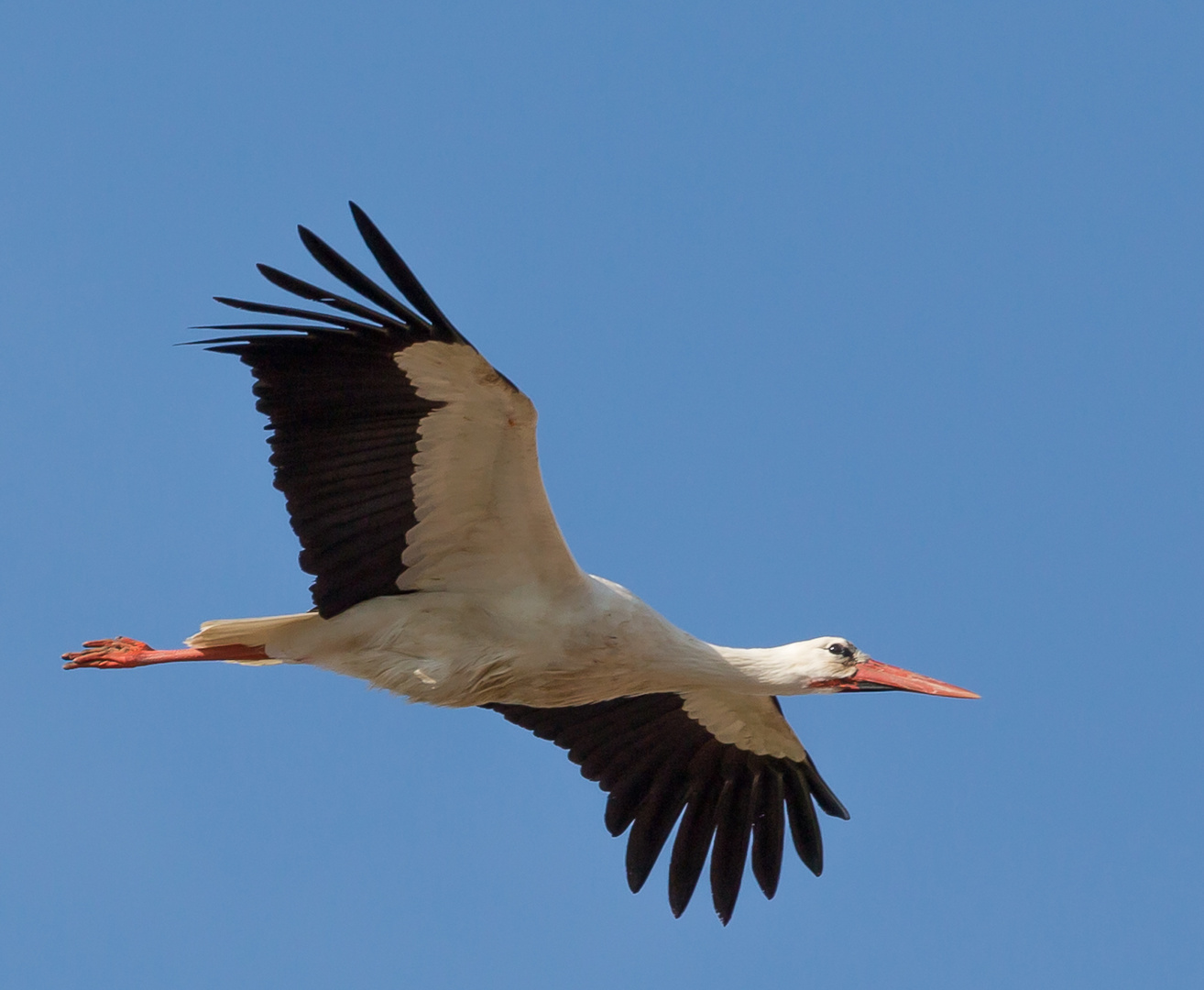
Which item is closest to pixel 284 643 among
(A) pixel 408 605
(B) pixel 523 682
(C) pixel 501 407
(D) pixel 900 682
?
(A) pixel 408 605

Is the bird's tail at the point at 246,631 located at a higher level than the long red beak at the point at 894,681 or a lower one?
higher

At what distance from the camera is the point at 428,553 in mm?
8102

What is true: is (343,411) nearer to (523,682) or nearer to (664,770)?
(523,682)

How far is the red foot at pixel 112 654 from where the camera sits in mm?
8750

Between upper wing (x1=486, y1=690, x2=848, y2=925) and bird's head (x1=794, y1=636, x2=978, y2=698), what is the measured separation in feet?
4.01

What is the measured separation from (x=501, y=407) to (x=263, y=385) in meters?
1.11

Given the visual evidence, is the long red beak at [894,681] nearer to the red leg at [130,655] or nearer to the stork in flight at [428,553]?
the stork in flight at [428,553]

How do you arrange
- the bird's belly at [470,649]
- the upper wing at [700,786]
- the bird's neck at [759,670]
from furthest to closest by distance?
the upper wing at [700,786] → the bird's neck at [759,670] → the bird's belly at [470,649]

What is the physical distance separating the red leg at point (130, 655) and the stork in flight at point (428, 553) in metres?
0.01

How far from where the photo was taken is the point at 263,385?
747 cm

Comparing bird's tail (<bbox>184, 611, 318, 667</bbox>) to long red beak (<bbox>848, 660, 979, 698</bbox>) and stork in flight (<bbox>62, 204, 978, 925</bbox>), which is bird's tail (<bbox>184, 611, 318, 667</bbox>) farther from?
long red beak (<bbox>848, 660, 979, 698</bbox>)

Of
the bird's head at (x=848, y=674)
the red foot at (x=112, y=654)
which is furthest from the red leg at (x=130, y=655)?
the bird's head at (x=848, y=674)

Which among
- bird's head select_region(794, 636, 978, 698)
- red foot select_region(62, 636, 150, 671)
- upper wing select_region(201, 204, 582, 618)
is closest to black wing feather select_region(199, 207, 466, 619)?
upper wing select_region(201, 204, 582, 618)

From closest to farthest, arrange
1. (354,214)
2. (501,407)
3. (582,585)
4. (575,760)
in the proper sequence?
(354,214), (501,407), (582,585), (575,760)
